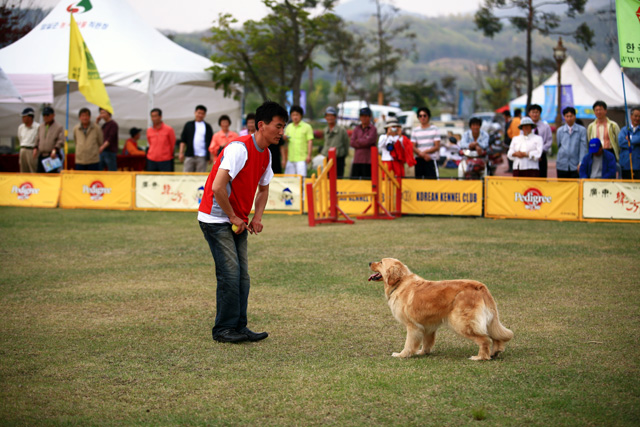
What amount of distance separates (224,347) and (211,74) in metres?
17.8

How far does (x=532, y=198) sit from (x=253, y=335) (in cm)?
949

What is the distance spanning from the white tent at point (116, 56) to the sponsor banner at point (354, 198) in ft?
26.7

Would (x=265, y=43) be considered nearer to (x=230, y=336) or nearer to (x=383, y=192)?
(x=383, y=192)

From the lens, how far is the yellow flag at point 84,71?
1647cm

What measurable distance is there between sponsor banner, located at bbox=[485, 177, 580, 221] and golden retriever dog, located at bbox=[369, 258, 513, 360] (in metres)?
8.89

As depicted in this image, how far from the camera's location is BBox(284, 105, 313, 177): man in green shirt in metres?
15.5

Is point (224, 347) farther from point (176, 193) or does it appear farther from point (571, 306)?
point (176, 193)

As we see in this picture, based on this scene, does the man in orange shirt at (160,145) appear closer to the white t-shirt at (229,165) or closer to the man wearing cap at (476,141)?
the man wearing cap at (476,141)

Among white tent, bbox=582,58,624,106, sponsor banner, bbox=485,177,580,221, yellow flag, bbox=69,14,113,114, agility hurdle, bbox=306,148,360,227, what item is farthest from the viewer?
white tent, bbox=582,58,624,106

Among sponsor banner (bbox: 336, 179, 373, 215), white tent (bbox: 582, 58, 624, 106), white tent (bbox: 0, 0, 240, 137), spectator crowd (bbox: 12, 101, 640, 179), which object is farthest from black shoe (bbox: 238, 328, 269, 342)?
white tent (bbox: 582, 58, 624, 106)

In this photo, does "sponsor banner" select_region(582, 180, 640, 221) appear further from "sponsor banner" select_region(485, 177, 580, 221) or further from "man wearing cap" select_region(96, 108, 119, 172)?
"man wearing cap" select_region(96, 108, 119, 172)

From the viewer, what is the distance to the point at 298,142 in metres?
15.7

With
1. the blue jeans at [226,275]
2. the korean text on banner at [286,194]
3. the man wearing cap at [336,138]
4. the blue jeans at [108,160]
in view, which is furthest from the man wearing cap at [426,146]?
the blue jeans at [226,275]

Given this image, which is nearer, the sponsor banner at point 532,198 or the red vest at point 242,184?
the red vest at point 242,184
